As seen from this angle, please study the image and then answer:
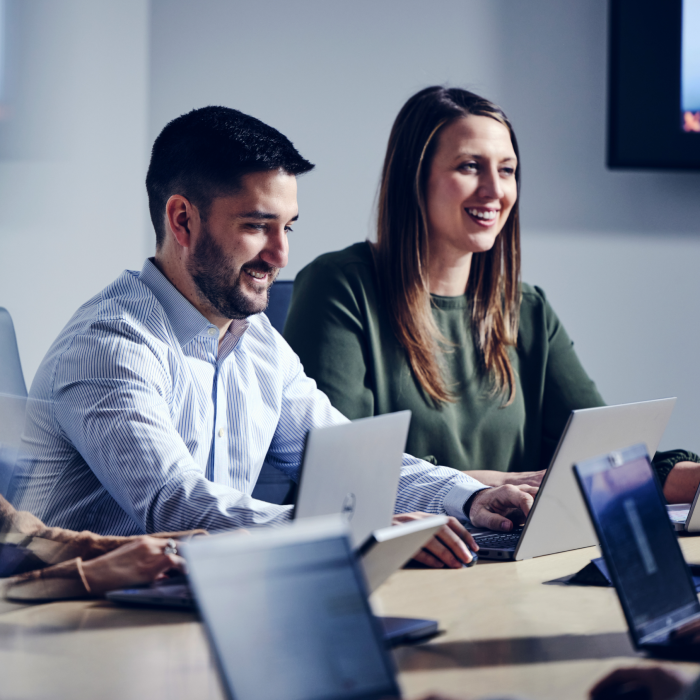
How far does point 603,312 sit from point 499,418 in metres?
1.21

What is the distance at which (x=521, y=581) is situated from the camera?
1066mm

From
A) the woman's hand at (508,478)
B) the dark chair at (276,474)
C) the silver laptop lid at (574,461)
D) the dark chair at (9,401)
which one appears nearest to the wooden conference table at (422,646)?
the silver laptop lid at (574,461)

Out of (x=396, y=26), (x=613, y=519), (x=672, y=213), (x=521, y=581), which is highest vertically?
(x=396, y=26)

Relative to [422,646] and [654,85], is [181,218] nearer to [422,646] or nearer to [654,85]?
[422,646]

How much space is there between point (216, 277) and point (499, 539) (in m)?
0.61

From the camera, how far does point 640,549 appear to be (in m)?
0.82

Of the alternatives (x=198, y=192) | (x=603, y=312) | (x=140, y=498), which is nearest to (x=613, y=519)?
(x=140, y=498)

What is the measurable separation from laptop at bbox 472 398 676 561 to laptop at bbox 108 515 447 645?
0.30 meters

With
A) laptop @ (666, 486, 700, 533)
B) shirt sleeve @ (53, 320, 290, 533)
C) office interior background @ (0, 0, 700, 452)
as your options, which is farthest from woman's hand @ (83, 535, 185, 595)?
office interior background @ (0, 0, 700, 452)

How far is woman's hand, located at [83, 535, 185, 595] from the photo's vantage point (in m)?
0.96

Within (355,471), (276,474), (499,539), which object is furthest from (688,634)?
(276,474)

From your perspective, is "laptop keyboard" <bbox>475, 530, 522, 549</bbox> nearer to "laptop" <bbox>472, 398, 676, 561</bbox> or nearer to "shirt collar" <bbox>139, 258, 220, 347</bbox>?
"laptop" <bbox>472, 398, 676, 561</bbox>

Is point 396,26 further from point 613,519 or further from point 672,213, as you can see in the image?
point 613,519

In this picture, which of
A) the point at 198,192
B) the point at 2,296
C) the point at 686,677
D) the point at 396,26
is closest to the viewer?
the point at 686,677
